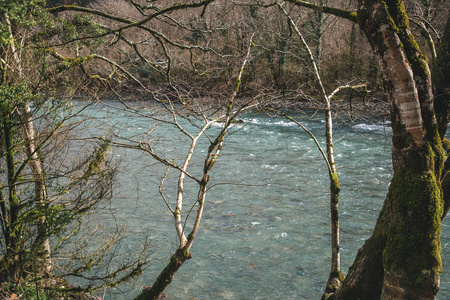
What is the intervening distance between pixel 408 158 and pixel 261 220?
24.7 feet

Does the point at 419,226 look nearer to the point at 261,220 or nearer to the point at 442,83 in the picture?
the point at 442,83

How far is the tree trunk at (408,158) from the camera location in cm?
286

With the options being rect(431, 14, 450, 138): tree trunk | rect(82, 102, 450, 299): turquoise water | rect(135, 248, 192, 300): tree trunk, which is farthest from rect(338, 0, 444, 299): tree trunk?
rect(135, 248, 192, 300): tree trunk

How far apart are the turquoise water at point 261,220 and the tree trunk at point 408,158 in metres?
1.73

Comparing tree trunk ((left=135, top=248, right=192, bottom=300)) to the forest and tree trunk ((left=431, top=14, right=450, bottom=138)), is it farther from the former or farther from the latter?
tree trunk ((left=431, top=14, right=450, bottom=138))

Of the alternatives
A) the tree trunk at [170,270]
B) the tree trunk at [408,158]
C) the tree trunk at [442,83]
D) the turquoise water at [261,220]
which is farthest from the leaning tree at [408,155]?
the tree trunk at [170,270]

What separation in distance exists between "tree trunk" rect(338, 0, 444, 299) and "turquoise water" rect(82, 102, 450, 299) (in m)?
1.73

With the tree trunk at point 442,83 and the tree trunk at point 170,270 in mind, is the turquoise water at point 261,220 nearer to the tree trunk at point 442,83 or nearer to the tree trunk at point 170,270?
the tree trunk at point 442,83

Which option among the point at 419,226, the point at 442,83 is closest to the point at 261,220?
the point at 442,83

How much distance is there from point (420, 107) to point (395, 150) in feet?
1.19

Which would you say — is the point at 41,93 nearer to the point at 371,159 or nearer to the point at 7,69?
the point at 7,69

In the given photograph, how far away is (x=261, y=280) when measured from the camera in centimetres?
788

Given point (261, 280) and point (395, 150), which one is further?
point (261, 280)

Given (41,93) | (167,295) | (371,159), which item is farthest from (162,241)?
(371,159)
